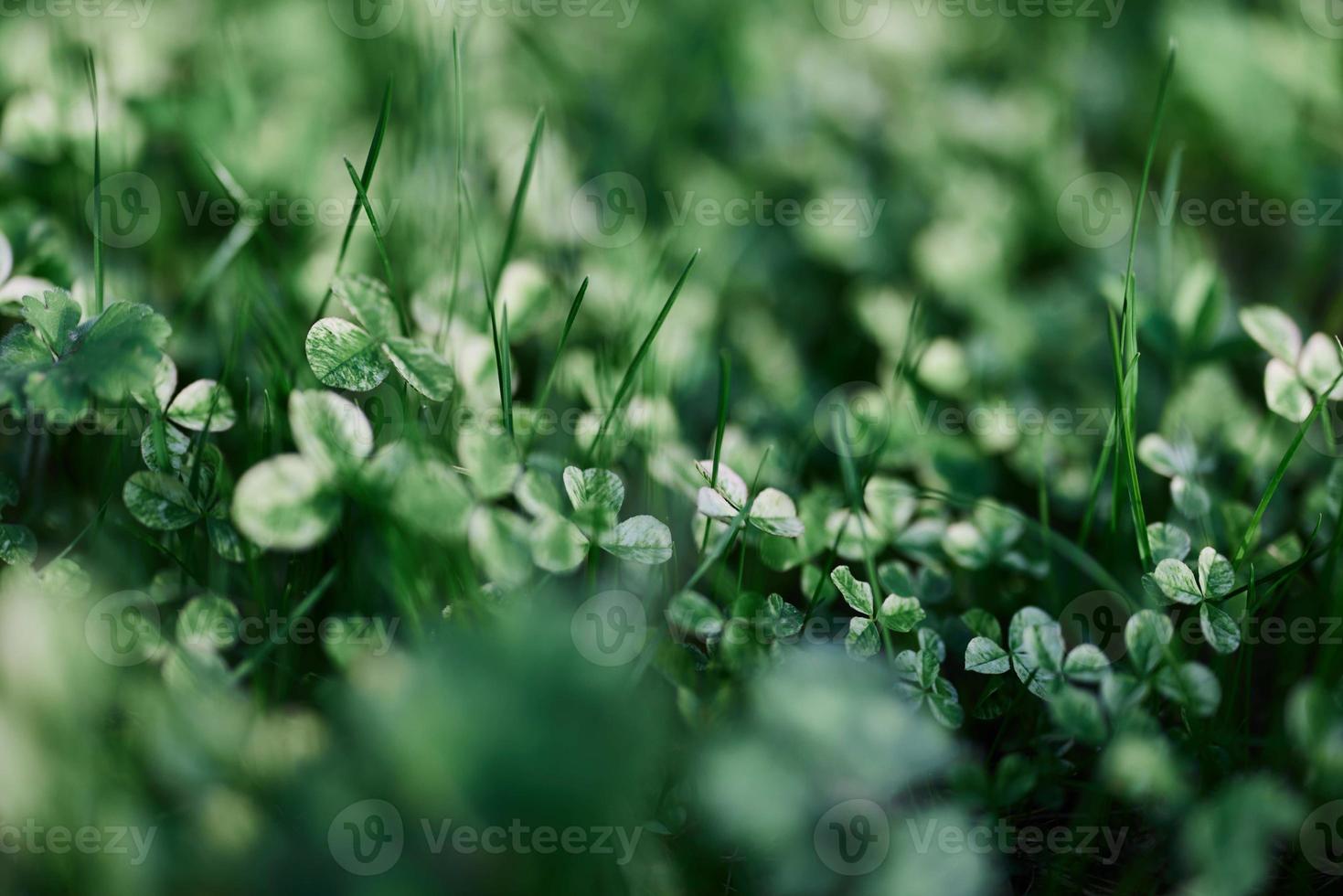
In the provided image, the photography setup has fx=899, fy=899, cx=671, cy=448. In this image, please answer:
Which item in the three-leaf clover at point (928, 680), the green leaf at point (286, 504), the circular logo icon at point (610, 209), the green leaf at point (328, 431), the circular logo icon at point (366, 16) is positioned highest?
the circular logo icon at point (366, 16)

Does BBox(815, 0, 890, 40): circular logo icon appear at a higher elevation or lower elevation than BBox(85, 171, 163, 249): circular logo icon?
higher

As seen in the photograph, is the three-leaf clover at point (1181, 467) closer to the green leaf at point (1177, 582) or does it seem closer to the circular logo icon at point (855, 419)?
the green leaf at point (1177, 582)

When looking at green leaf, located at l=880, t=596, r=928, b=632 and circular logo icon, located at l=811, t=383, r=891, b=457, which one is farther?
circular logo icon, located at l=811, t=383, r=891, b=457

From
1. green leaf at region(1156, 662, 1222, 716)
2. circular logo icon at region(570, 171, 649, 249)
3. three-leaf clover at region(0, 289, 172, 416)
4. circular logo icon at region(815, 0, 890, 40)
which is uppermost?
circular logo icon at region(815, 0, 890, 40)

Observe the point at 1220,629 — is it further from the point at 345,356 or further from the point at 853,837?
the point at 345,356

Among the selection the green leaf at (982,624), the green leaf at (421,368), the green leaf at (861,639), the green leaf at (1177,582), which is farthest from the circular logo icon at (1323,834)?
the green leaf at (421,368)

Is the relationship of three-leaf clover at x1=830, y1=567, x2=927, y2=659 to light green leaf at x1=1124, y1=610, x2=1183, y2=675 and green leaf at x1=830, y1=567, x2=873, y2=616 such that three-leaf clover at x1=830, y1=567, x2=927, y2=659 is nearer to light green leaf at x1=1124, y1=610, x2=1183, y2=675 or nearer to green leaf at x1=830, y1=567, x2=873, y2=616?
green leaf at x1=830, y1=567, x2=873, y2=616

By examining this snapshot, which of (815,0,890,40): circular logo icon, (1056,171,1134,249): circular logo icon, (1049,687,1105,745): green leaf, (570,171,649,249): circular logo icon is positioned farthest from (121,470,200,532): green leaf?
(815,0,890,40): circular logo icon
